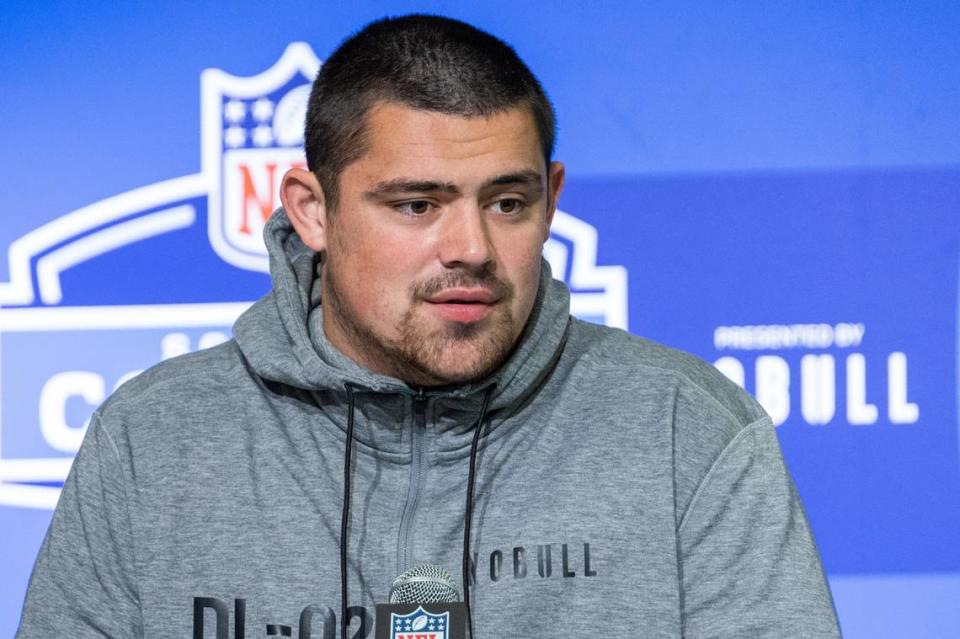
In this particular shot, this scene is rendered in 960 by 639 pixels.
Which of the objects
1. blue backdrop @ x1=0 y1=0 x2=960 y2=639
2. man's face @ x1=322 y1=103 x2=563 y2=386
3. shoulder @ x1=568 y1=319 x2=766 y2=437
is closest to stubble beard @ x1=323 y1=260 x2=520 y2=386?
man's face @ x1=322 y1=103 x2=563 y2=386

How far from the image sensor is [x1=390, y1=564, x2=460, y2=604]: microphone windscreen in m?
1.17

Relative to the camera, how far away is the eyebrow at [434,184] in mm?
1218

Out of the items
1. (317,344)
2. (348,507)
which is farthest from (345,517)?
(317,344)

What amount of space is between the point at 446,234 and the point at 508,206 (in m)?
0.07

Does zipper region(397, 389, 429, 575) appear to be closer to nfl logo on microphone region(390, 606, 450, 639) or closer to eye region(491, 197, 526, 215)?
nfl logo on microphone region(390, 606, 450, 639)

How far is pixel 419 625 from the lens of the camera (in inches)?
46.1

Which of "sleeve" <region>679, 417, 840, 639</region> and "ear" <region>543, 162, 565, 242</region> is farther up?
"ear" <region>543, 162, 565, 242</region>

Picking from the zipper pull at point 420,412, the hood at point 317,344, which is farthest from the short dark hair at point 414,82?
the zipper pull at point 420,412

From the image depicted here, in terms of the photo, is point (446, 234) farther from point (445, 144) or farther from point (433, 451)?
point (433, 451)

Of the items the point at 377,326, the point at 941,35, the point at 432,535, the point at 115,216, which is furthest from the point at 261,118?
the point at 941,35

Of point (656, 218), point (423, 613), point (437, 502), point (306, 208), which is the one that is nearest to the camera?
point (423, 613)

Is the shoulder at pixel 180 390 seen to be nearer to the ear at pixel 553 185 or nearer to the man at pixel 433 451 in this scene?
the man at pixel 433 451

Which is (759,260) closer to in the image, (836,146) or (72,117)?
(836,146)

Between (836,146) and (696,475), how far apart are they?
86 centimetres
